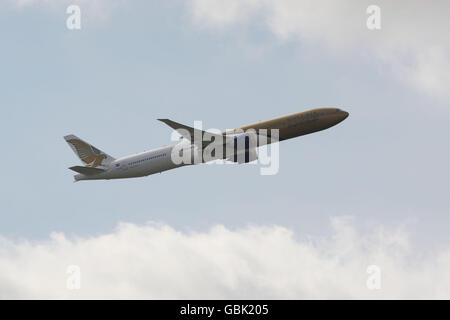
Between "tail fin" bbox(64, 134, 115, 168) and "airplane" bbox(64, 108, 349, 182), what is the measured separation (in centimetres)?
29

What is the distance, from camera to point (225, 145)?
121750 millimetres

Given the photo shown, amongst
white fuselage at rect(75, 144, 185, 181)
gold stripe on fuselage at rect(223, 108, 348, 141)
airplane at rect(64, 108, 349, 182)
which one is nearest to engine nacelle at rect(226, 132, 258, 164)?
airplane at rect(64, 108, 349, 182)

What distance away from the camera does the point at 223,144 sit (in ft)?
399

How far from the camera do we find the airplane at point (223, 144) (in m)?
122

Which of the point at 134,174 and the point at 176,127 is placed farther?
the point at 134,174

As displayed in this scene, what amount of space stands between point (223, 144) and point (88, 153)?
83.3 ft

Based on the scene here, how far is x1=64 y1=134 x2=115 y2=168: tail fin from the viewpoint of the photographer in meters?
129

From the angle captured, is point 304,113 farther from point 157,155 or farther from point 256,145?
point 157,155

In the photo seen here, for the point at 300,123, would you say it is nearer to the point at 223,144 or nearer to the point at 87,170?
the point at 223,144

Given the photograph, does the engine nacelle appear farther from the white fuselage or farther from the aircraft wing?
the white fuselage

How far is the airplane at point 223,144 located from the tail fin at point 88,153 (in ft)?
0.95

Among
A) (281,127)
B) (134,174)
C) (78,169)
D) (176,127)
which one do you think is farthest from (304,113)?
(78,169)

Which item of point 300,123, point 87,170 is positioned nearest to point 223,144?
point 300,123

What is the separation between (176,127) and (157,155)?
7580 mm
